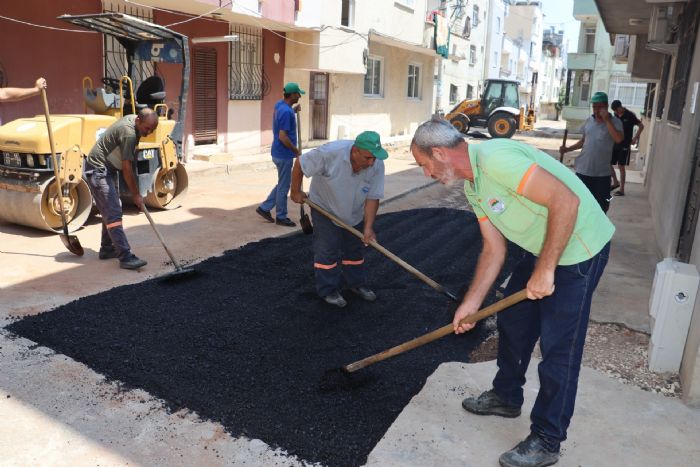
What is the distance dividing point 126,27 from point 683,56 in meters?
6.62

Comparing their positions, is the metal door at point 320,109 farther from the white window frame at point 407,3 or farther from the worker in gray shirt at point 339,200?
the worker in gray shirt at point 339,200

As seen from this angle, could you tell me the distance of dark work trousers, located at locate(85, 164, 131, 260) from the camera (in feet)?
16.6

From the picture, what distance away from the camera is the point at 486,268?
272cm

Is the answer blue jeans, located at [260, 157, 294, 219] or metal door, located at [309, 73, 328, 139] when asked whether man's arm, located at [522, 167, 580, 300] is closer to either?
blue jeans, located at [260, 157, 294, 219]

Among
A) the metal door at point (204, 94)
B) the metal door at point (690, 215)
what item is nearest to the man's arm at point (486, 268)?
the metal door at point (690, 215)

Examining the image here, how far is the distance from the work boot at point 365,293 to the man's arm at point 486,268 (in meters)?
1.91

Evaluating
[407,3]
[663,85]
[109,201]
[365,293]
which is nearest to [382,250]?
[365,293]

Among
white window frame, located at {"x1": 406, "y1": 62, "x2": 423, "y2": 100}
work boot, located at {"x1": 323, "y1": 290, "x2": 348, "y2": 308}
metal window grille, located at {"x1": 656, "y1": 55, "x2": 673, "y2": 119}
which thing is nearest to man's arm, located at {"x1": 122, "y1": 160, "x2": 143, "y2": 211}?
work boot, located at {"x1": 323, "y1": 290, "x2": 348, "y2": 308}

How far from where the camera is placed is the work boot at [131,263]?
16.9 ft

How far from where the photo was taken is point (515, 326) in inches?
114

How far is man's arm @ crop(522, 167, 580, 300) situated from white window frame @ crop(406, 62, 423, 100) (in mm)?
19780

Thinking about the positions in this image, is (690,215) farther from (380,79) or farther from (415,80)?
(415,80)

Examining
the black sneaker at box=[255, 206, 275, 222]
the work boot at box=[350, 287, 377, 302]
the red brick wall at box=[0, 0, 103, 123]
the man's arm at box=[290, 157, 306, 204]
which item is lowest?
the work boot at box=[350, 287, 377, 302]

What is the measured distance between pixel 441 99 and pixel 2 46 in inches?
→ 869
